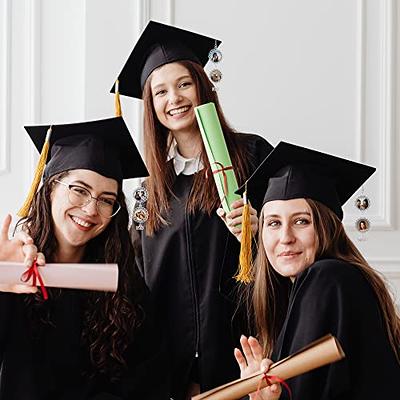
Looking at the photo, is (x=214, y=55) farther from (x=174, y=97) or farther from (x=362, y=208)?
(x=362, y=208)

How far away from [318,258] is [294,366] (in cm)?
45

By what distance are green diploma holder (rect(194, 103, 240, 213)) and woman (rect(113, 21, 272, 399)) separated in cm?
11

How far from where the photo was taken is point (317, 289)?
94.9 inches

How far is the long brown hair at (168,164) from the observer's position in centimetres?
303

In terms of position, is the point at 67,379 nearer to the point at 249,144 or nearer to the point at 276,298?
the point at 276,298

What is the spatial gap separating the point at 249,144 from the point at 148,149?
340 millimetres

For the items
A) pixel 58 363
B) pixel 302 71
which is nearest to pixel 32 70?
pixel 302 71

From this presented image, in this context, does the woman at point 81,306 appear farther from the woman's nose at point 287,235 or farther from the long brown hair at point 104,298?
the woman's nose at point 287,235

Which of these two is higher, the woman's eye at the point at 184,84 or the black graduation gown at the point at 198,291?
the woman's eye at the point at 184,84

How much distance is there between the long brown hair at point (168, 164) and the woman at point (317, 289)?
24 cm

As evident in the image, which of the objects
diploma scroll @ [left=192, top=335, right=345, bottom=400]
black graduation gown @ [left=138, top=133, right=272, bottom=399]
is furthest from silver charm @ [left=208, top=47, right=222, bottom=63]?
diploma scroll @ [left=192, top=335, right=345, bottom=400]

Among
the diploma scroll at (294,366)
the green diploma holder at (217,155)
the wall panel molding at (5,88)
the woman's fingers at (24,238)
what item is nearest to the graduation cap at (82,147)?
the woman's fingers at (24,238)

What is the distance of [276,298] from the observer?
276cm

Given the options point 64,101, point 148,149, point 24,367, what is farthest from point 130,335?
point 64,101
